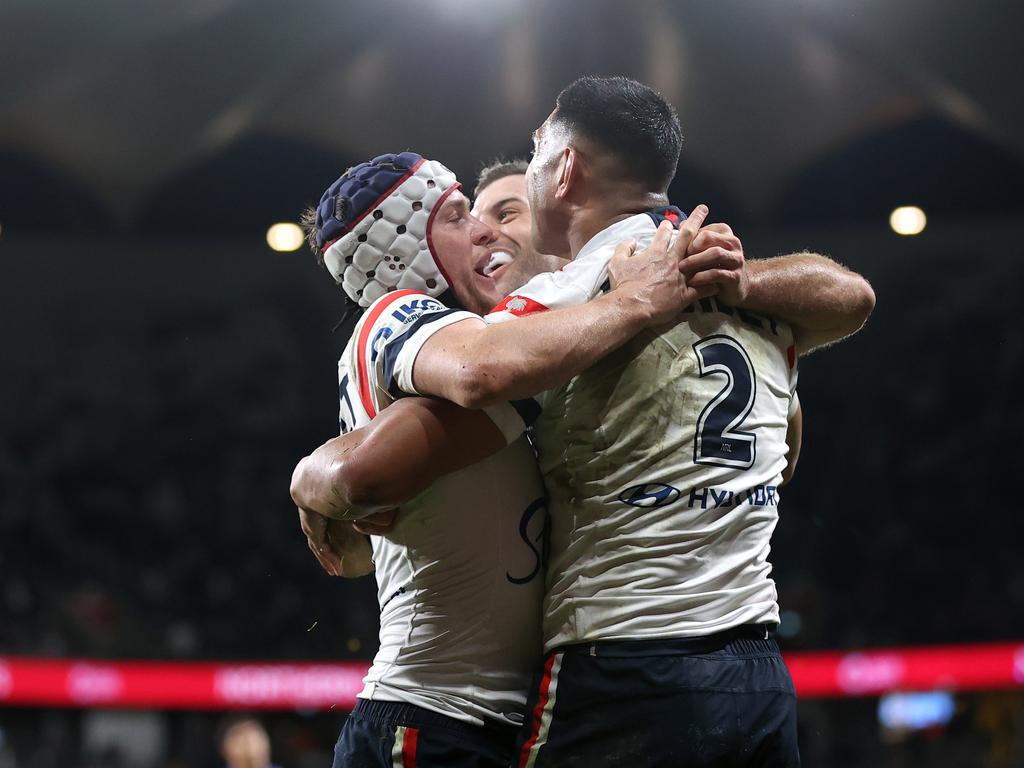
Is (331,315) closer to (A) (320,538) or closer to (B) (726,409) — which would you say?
(A) (320,538)

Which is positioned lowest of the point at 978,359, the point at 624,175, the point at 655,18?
the point at 978,359

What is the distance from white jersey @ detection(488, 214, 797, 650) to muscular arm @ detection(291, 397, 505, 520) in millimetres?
180

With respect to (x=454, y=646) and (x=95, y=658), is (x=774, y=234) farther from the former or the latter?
(x=454, y=646)

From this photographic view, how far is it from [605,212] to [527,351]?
536 mm

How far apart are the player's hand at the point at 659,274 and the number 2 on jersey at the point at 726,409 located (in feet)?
0.38

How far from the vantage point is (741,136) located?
11492 millimetres

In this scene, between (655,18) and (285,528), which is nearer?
(655,18)

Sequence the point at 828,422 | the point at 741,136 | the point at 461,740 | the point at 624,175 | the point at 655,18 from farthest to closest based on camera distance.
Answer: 1. the point at 828,422
2. the point at 741,136
3. the point at 655,18
4. the point at 624,175
5. the point at 461,740

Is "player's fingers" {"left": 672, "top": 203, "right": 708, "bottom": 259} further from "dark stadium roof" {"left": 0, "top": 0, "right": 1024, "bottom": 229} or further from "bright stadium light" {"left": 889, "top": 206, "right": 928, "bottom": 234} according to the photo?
"bright stadium light" {"left": 889, "top": 206, "right": 928, "bottom": 234}

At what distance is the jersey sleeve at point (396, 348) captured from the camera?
197cm

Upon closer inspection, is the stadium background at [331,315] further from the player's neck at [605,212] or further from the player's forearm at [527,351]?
the player's forearm at [527,351]

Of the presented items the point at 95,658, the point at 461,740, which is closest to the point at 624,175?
the point at 461,740

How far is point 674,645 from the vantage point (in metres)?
1.94

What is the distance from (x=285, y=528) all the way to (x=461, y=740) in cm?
1040
